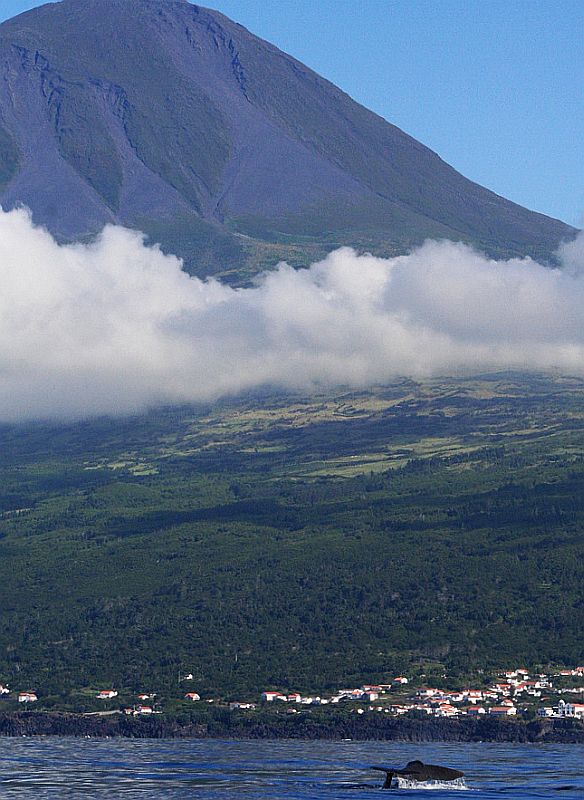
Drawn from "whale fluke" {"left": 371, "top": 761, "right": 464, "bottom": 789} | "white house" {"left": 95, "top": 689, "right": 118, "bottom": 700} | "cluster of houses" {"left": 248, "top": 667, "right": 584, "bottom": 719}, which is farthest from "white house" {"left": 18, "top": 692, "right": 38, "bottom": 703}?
"whale fluke" {"left": 371, "top": 761, "right": 464, "bottom": 789}

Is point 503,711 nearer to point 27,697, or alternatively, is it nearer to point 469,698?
point 469,698

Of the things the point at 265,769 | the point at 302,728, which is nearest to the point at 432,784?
the point at 265,769

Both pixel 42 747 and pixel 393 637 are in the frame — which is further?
pixel 393 637

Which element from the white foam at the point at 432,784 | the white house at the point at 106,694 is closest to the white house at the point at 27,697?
the white house at the point at 106,694

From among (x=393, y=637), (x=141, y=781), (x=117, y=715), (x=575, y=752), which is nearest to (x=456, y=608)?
(x=393, y=637)

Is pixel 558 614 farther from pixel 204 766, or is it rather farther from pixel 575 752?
pixel 204 766

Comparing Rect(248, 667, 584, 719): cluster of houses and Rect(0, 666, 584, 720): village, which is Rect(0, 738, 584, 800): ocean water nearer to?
Rect(248, 667, 584, 719): cluster of houses
